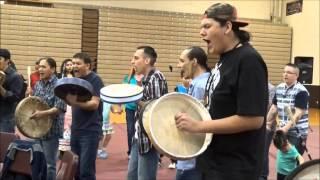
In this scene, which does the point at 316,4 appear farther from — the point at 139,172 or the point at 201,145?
the point at 201,145

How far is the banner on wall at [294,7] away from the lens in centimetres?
1409

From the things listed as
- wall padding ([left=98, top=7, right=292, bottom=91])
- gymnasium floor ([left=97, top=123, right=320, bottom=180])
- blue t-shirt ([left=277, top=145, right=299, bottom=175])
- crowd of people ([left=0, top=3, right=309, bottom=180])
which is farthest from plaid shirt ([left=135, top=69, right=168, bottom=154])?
wall padding ([left=98, top=7, right=292, bottom=91])

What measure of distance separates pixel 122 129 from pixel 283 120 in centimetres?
579

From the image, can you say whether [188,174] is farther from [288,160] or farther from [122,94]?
[288,160]

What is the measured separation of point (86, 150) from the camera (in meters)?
4.44

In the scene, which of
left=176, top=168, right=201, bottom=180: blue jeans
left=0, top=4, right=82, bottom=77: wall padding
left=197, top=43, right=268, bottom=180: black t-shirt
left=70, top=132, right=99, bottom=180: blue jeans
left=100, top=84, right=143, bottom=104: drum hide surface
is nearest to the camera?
left=197, top=43, right=268, bottom=180: black t-shirt

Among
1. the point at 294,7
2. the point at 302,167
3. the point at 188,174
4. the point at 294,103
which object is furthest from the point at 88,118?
the point at 294,7

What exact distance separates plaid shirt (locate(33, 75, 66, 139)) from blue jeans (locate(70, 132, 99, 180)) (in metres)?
0.28

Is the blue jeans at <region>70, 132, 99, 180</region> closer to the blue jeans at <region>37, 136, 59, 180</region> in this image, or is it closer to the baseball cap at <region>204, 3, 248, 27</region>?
the blue jeans at <region>37, 136, 59, 180</region>

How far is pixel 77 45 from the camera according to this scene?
42.7 feet

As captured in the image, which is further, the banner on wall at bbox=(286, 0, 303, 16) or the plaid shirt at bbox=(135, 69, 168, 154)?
the banner on wall at bbox=(286, 0, 303, 16)

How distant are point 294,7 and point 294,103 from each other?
1032cm

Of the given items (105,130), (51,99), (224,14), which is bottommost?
(105,130)

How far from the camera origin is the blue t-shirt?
4.37m
